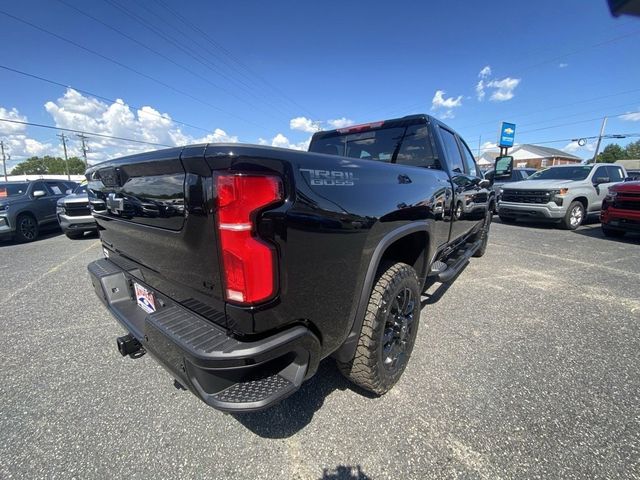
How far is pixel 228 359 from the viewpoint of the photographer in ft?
3.82

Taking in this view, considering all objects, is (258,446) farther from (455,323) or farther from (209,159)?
(455,323)

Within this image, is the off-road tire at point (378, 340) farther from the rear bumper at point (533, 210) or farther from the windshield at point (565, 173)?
the windshield at point (565, 173)

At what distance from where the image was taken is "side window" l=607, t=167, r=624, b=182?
9.10 meters

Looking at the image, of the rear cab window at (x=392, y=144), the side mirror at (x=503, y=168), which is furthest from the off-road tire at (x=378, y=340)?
the side mirror at (x=503, y=168)

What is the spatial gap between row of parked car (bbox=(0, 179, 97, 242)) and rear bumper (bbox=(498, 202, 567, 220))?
1155cm

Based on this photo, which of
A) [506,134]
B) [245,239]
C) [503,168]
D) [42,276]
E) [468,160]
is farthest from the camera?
[506,134]

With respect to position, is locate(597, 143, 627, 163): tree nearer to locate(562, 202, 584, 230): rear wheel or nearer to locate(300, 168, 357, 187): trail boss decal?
locate(562, 202, 584, 230): rear wheel

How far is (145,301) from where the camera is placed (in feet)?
6.24

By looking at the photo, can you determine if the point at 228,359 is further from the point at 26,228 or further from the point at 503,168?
the point at 26,228

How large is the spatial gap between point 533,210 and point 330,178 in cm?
925

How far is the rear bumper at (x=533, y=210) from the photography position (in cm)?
808

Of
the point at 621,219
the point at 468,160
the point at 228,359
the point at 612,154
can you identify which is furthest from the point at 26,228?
the point at 612,154

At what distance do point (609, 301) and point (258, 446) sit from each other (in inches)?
173

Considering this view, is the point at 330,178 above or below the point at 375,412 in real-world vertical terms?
above
